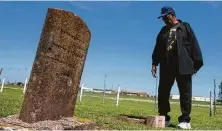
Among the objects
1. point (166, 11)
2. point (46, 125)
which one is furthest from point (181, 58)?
point (46, 125)

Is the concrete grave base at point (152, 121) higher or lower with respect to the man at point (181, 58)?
lower

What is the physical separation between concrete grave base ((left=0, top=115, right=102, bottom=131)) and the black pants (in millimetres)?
2507

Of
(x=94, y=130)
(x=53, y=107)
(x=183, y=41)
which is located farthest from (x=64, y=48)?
(x=183, y=41)

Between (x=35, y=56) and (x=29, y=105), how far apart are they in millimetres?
626

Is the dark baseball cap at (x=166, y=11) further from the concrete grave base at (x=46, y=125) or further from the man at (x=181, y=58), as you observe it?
the concrete grave base at (x=46, y=125)

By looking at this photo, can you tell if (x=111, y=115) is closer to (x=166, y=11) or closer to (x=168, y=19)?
(x=168, y=19)

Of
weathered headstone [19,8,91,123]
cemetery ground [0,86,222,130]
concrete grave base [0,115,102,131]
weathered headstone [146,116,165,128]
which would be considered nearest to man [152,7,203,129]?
weathered headstone [146,116,165,128]

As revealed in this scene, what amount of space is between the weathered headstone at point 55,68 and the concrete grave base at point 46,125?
0.13 meters

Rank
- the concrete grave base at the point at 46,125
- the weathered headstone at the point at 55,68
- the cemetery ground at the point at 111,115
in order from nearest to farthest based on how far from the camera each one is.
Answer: the concrete grave base at the point at 46,125 < the weathered headstone at the point at 55,68 < the cemetery ground at the point at 111,115

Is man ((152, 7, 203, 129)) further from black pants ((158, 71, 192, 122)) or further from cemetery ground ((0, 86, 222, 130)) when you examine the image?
cemetery ground ((0, 86, 222, 130))

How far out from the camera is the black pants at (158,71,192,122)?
711 centimetres

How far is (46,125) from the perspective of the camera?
462 centimetres

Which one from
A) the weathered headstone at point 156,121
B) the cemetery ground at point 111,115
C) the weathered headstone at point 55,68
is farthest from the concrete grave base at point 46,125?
the weathered headstone at point 156,121

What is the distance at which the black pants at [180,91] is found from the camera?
7114mm
